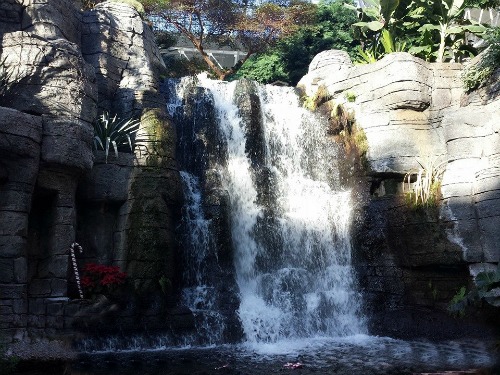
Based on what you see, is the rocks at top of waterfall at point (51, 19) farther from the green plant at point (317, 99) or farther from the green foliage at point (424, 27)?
the green foliage at point (424, 27)

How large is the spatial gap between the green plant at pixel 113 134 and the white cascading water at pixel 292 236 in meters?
2.69

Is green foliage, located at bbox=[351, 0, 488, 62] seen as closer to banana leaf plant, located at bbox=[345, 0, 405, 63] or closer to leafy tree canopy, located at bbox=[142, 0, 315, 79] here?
banana leaf plant, located at bbox=[345, 0, 405, 63]

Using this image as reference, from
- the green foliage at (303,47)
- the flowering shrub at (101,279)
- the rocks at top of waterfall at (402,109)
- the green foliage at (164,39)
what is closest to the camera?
the flowering shrub at (101,279)

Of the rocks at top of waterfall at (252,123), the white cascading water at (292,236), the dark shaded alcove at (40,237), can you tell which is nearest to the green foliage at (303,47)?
the white cascading water at (292,236)

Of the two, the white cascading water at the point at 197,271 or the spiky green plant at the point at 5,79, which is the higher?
the spiky green plant at the point at 5,79

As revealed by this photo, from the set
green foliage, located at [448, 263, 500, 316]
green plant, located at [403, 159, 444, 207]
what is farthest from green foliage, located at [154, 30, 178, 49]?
green foliage, located at [448, 263, 500, 316]

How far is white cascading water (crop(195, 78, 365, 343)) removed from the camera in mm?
10422

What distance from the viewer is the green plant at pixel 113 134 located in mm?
11117

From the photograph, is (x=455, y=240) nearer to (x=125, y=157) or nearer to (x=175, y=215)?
(x=175, y=215)

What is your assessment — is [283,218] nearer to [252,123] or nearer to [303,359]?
[252,123]

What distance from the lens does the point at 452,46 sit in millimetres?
14570

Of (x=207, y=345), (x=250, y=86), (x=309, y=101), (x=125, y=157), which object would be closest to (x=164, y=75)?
(x=250, y=86)

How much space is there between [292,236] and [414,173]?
333 centimetres

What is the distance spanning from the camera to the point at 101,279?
9.55m
